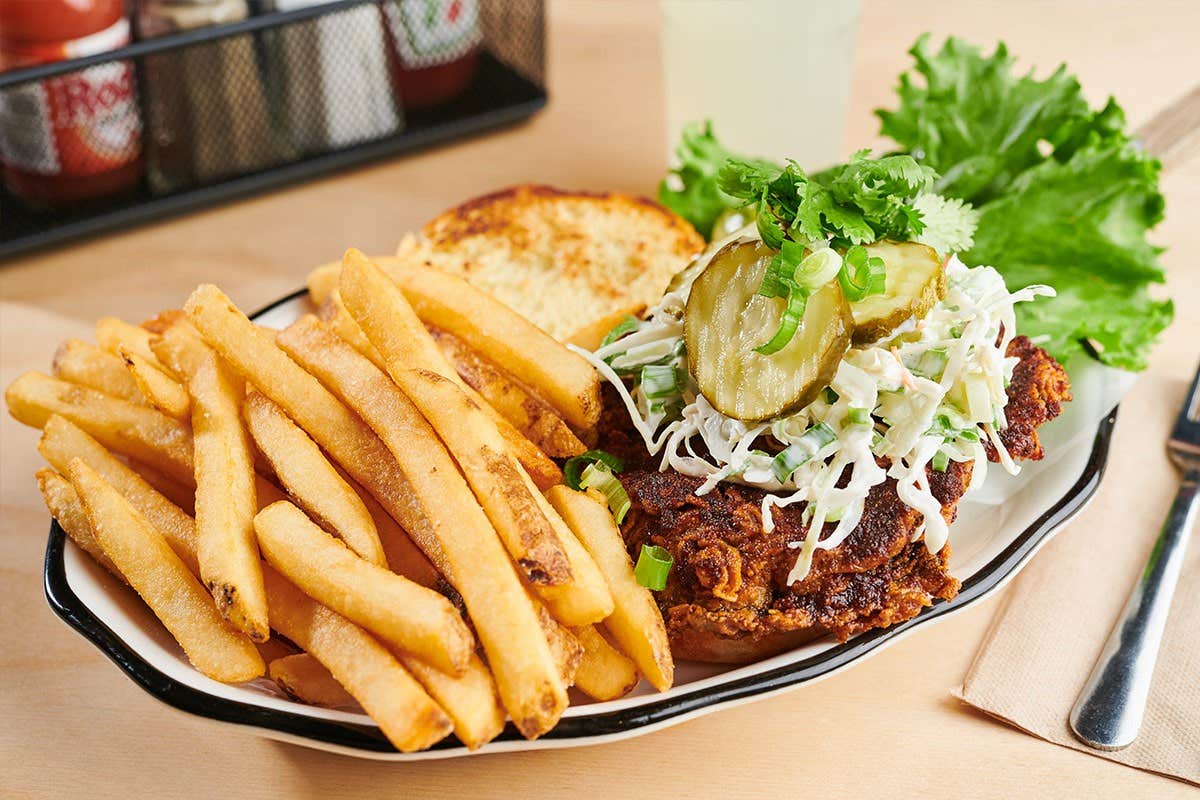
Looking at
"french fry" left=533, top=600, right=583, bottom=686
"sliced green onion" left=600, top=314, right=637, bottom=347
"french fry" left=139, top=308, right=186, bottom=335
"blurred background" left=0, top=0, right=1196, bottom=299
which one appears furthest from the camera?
"blurred background" left=0, top=0, right=1196, bottom=299

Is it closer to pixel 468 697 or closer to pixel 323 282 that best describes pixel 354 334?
pixel 323 282

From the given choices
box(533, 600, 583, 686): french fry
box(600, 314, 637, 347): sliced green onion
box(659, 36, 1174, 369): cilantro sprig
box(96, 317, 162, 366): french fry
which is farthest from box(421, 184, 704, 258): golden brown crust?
box(533, 600, 583, 686): french fry

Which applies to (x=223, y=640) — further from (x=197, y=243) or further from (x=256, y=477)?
(x=197, y=243)

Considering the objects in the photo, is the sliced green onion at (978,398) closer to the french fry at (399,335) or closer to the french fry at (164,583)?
the french fry at (399,335)

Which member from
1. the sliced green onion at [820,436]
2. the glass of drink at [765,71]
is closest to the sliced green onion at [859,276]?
the sliced green onion at [820,436]

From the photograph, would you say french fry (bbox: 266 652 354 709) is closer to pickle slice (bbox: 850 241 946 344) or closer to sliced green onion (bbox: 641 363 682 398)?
sliced green onion (bbox: 641 363 682 398)

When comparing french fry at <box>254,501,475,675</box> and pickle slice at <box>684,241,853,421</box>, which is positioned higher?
pickle slice at <box>684,241,853,421</box>

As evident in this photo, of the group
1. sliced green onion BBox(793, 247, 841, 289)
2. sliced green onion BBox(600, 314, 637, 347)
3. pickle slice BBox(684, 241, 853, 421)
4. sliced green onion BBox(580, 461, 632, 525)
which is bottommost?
sliced green onion BBox(580, 461, 632, 525)
